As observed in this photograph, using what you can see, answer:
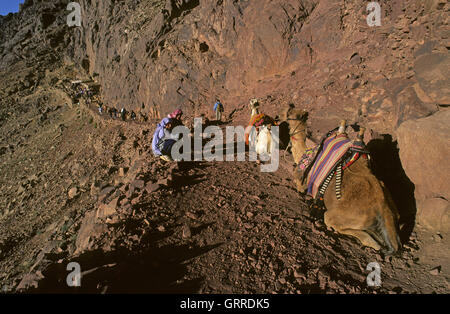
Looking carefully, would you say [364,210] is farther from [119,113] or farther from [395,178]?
[119,113]

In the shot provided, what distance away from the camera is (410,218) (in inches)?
157

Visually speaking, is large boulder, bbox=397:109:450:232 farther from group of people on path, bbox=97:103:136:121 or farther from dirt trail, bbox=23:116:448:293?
group of people on path, bbox=97:103:136:121

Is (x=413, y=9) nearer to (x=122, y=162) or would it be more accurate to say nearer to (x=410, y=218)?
(x=410, y=218)

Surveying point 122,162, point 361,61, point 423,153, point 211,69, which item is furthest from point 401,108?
point 122,162

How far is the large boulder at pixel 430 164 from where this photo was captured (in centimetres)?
354

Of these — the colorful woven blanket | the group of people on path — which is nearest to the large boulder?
the colorful woven blanket

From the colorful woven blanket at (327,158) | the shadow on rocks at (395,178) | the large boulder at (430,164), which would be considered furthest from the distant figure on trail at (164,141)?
the large boulder at (430,164)

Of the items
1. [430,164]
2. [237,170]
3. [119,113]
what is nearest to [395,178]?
[430,164]

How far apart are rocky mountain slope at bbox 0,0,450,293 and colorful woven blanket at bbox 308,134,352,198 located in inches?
19.9

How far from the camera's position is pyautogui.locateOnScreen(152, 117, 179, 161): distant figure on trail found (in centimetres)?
682

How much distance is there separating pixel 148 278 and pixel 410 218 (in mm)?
4355

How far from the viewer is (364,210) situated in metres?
3.50

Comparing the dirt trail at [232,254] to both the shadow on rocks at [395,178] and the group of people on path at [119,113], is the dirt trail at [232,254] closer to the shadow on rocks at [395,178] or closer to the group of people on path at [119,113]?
the shadow on rocks at [395,178]

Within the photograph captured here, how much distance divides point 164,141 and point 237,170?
7.66ft
